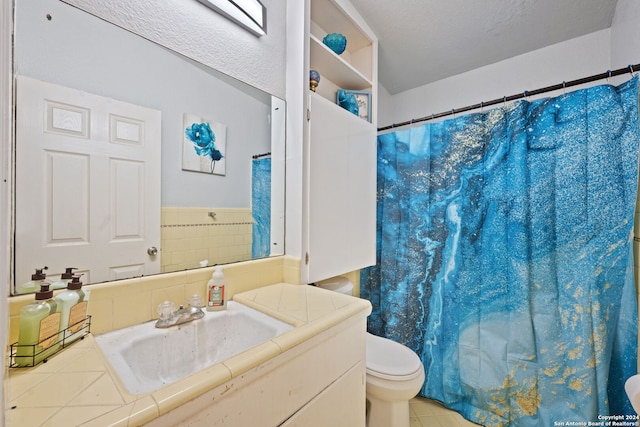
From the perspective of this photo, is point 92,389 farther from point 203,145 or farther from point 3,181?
point 203,145

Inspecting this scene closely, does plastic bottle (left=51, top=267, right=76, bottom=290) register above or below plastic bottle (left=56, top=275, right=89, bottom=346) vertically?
above

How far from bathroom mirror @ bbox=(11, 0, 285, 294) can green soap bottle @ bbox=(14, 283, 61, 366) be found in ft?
0.48

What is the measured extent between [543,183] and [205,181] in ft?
5.28

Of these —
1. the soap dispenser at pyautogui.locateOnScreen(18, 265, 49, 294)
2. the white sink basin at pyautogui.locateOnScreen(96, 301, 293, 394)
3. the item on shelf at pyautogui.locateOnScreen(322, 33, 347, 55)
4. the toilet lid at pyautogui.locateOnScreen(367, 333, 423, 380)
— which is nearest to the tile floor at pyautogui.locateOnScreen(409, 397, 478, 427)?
the toilet lid at pyautogui.locateOnScreen(367, 333, 423, 380)

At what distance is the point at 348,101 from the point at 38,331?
160cm

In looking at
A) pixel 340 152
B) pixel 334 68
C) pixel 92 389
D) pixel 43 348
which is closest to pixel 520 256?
pixel 340 152

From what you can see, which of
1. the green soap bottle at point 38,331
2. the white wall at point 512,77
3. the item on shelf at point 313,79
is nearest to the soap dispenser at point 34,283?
the green soap bottle at point 38,331

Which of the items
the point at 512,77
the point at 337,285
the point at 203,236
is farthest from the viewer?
the point at 512,77

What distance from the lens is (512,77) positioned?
5.94ft

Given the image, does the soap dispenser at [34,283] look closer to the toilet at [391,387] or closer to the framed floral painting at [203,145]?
the framed floral painting at [203,145]

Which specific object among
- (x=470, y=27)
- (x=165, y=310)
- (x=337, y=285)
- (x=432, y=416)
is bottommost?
(x=432, y=416)

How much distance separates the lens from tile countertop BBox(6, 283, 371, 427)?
42 cm

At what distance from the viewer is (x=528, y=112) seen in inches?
52.4

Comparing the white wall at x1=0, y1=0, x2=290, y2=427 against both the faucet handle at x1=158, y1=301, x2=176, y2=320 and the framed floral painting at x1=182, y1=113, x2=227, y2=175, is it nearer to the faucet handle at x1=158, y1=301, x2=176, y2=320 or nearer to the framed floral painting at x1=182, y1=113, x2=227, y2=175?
the framed floral painting at x1=182, y1=113, x2=227, y2=175
